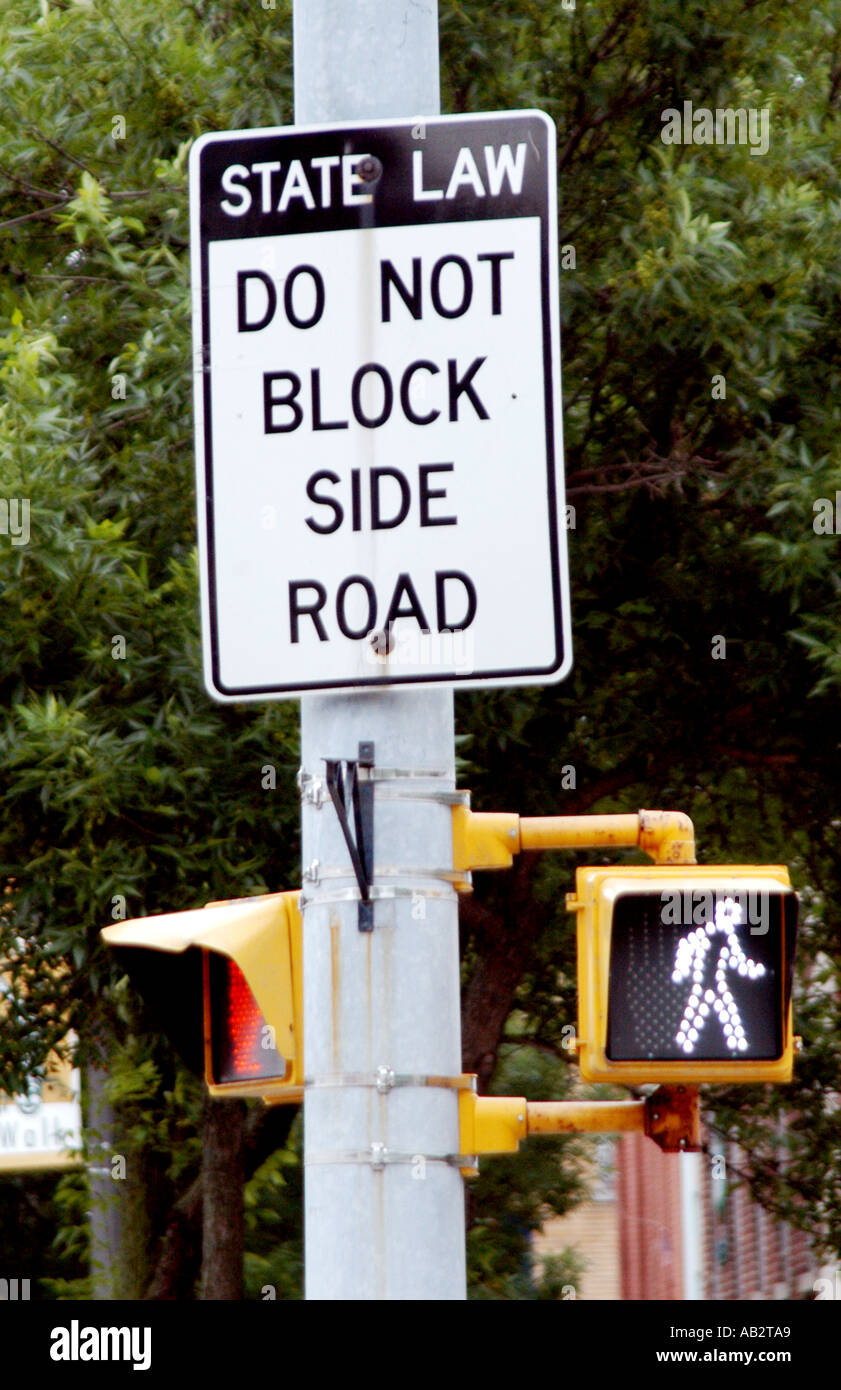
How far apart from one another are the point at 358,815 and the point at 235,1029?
85 centimetres

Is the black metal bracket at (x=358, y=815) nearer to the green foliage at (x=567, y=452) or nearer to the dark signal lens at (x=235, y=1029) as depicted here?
the dark signal lens at (x=235, y=1029)

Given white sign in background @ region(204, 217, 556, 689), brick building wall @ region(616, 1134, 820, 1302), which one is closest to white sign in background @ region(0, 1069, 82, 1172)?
brick building wall @ region(616, 1134, 820, 1302)

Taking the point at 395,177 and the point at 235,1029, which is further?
the point at 235,1029

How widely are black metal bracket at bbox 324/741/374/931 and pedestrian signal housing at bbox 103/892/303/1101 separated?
33 centimetres

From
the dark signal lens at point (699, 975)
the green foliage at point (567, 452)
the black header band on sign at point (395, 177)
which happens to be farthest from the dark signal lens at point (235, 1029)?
the green foliage at point (567, 452)

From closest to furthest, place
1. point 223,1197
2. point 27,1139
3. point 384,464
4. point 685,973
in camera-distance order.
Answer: point 384,464
point 685,973
point 223,1197
point 27,1139

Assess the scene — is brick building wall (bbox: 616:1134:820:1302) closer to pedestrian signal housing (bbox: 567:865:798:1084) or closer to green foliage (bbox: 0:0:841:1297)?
green foliage (bbox: 0:0:841:1297)

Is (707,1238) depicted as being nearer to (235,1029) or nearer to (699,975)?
(235,1029)

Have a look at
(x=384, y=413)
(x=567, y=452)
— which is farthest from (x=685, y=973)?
(x=567, y=452)

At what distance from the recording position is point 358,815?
3.20 m

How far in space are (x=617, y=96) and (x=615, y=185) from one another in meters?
0.35

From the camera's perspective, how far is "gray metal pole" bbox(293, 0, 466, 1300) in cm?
311

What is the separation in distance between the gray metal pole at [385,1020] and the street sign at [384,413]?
0.12m
